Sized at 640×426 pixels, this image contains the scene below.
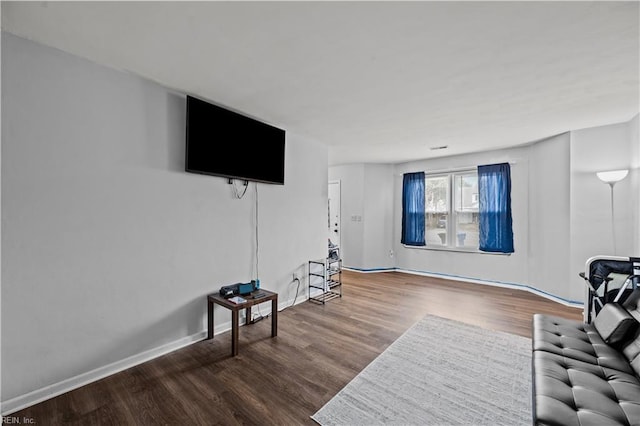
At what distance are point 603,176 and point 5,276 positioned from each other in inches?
225

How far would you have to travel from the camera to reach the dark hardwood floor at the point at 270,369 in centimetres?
180

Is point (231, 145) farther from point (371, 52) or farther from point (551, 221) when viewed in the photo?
point (551, 221)

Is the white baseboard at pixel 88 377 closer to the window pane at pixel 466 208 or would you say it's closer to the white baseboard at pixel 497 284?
the white baseboard at pixel 497 284

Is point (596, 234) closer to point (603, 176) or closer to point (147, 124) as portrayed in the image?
point (603, 176)

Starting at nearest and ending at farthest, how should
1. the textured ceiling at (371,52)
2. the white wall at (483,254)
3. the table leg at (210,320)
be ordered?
the textured ceiling at (371,52) → the table leg at (210,320) → the white wall at (483,254)

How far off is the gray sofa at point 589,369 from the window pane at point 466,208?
3242 millimetres

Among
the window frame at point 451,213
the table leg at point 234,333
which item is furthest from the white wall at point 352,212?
the table leg at point 234,333

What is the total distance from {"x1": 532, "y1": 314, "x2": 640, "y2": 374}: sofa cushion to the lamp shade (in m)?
2.14

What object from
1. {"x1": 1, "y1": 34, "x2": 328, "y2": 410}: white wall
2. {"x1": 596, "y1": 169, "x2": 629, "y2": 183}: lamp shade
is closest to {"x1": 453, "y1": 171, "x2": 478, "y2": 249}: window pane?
{"x1": 596, "y1": 169, "x2": 629, "y2": 183}: lamp shade

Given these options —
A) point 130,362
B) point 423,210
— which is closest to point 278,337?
point 130,362

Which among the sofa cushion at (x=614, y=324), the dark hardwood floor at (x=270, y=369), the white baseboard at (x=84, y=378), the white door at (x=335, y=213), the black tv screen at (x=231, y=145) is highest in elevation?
the black tv screen at (x=231, y=145)

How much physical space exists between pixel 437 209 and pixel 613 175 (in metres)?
2.73

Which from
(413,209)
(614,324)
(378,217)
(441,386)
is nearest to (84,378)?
(441,386)

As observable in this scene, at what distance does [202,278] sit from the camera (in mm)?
2828
